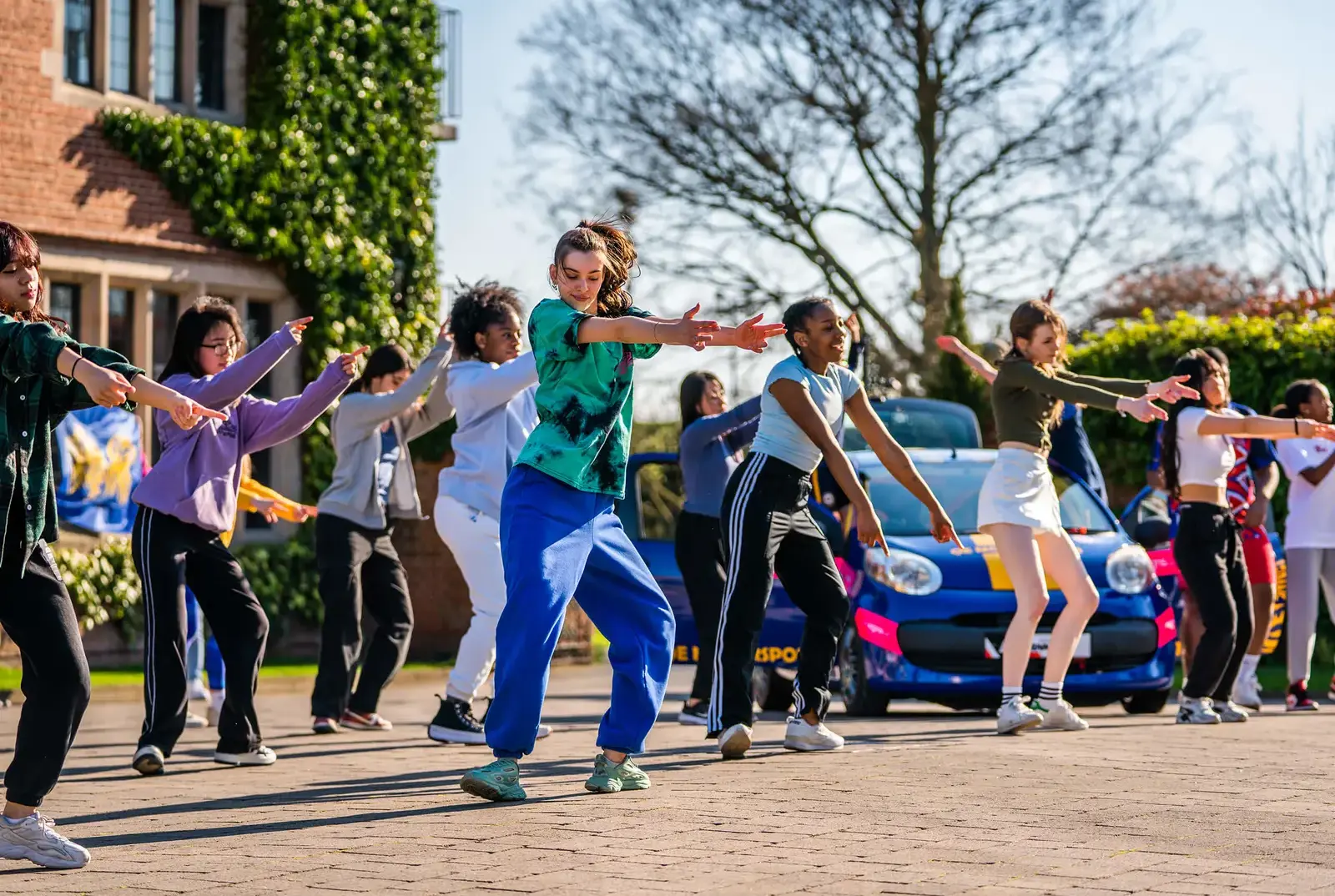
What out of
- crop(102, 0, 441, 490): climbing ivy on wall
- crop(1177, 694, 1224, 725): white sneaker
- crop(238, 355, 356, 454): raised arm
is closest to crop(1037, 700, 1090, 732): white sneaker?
crop(1177, 694, 1224, 725): white sneaker

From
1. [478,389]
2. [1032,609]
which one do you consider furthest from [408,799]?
[1032,609]

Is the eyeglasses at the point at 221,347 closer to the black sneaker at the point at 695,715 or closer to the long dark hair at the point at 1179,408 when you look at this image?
the black sneaker at the point at 695,715

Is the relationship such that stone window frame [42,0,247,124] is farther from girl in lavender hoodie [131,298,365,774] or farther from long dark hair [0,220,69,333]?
long dark hair [0,220,69,333]

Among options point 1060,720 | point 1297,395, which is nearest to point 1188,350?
point 1297,395

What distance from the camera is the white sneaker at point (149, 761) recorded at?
826cm

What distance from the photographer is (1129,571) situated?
11.2 meters

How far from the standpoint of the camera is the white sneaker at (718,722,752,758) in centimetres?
836

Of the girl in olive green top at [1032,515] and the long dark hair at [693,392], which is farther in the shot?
the long dark hair at [693,392]

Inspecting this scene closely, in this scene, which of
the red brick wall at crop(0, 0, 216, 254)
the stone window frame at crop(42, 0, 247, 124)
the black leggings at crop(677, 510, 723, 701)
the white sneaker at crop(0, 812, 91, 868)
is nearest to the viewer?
the white sneaker at crop(0, 812, 91, 868)

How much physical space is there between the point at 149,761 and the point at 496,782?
215cm

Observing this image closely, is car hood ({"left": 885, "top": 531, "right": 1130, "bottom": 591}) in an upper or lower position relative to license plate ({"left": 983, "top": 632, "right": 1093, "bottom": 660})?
upper

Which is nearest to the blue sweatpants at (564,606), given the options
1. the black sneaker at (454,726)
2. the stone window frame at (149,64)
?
the black sneaker at (454,726)

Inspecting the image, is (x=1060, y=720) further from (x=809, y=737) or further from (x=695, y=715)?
(x=695, y=715)

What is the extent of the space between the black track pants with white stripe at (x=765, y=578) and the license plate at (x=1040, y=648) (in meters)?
2.18
